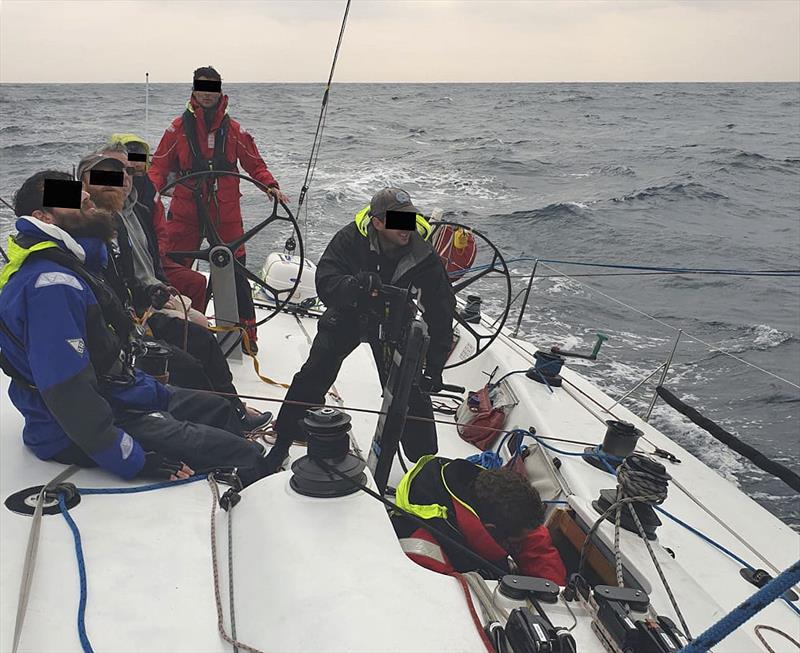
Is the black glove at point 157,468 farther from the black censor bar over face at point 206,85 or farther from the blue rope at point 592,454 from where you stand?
the black censor bar over face at point 206,85

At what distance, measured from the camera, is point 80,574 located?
1316 millimetres

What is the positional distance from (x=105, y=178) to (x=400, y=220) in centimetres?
95

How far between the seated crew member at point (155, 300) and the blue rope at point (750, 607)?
1.85 metres

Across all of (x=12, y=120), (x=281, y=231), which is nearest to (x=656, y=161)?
(x=281, y=231)

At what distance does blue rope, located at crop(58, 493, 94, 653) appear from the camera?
1173 millimetres

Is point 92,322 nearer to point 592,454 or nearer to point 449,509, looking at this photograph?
point 449,509

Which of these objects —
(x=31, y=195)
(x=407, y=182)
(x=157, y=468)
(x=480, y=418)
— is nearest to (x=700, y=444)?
(x=480, y=418)

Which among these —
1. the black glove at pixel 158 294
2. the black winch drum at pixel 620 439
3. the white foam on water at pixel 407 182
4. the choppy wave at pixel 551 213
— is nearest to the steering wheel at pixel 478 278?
the black winch drum at pixel 620 439

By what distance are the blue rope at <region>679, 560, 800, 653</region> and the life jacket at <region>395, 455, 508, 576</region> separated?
0.75m

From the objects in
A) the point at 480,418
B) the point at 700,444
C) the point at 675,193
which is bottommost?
the point at 700,444

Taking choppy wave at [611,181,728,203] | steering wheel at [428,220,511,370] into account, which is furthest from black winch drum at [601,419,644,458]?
choppy wave at [611,181,728,203]

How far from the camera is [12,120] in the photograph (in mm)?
23234

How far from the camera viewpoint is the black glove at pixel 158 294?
2350 millimetres

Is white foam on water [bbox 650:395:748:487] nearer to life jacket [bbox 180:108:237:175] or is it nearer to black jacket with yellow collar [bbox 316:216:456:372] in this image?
black jacket with yellow collar [bbox 316:216:456:372]
